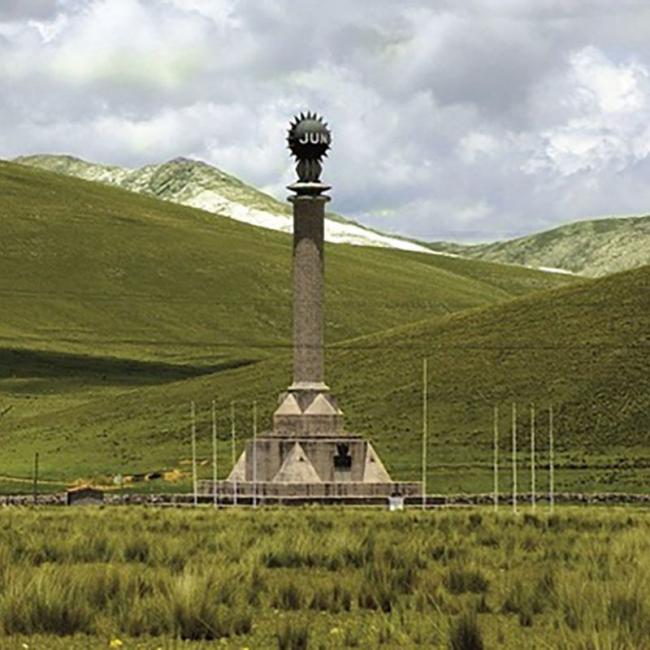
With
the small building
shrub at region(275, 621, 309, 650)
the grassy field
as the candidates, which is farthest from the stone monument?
shrub at region(275, 621, 309, 650)

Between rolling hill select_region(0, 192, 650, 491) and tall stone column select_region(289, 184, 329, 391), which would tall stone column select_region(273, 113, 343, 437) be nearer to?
tall stone column select_region(289, 184, 329, 391)

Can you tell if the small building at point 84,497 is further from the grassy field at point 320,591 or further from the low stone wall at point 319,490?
the grassy field at point 320,591

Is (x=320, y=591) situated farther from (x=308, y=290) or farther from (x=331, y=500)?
(x=308, y=290)

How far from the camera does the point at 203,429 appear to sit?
106 m

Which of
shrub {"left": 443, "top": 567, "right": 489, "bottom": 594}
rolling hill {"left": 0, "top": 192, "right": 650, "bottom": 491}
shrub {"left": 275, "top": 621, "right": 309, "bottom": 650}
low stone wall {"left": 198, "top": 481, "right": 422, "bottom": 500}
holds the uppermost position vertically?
rolling hill {"left": 0, "top": 192, "right": 650, "bottom": 491}

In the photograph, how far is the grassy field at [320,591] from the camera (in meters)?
16.5

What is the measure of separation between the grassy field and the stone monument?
31.2m

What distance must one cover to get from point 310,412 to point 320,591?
143 ft

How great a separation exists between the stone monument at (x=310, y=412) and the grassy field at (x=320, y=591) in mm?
31209

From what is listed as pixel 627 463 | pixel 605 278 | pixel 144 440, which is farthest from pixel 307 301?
pixel 605 278

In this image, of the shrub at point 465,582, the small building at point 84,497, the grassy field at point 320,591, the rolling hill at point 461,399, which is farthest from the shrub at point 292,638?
the rolling hill at point 461,399

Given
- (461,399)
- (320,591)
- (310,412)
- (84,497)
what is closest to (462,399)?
(461,399)

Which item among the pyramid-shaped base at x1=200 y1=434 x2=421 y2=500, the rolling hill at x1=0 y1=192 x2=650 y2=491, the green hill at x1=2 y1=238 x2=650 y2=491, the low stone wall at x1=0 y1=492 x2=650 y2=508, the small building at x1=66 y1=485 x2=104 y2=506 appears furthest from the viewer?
the rolling hill at x1=0 y1=192 x2=650 y2=491

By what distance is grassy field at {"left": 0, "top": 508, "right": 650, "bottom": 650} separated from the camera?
1650cm
